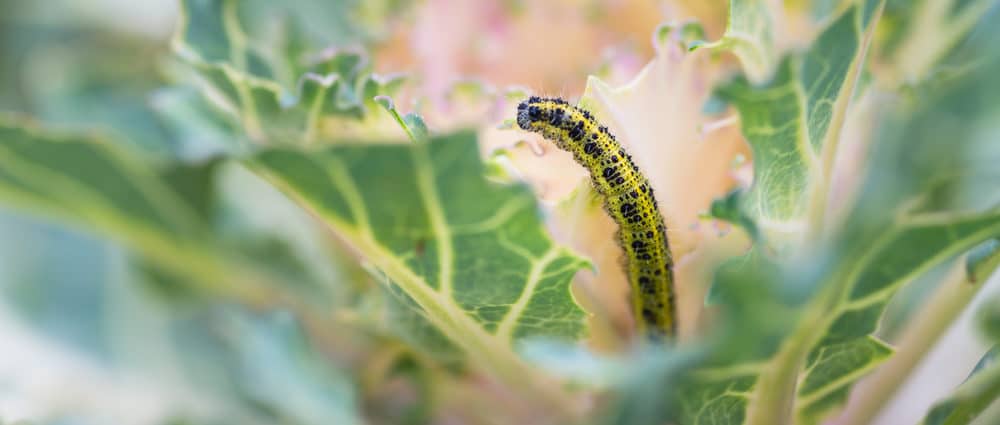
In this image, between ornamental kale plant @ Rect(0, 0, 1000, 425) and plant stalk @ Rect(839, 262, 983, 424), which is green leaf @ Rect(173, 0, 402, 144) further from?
plant stalk @ Rect(839, 262, 983, 424)

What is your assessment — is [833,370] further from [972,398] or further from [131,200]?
[131,200]

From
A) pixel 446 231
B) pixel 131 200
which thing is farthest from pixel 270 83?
pixel 131 200

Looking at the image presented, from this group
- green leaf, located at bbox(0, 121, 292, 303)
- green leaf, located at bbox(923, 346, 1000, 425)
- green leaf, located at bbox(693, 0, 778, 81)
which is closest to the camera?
green leaf, located at bbox(923, 346, 1000, 425)

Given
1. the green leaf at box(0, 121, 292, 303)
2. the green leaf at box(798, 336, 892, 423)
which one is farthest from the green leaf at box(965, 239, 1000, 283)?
the green leaf at box(0, 121, 292, 303)

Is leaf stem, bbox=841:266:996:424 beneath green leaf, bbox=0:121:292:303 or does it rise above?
beneath

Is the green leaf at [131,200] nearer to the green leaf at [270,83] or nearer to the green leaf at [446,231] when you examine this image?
the green leaf at [270,83]

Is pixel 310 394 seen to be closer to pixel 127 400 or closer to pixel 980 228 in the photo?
pixel 127 400

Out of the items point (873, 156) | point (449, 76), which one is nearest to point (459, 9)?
point (449, 76)
